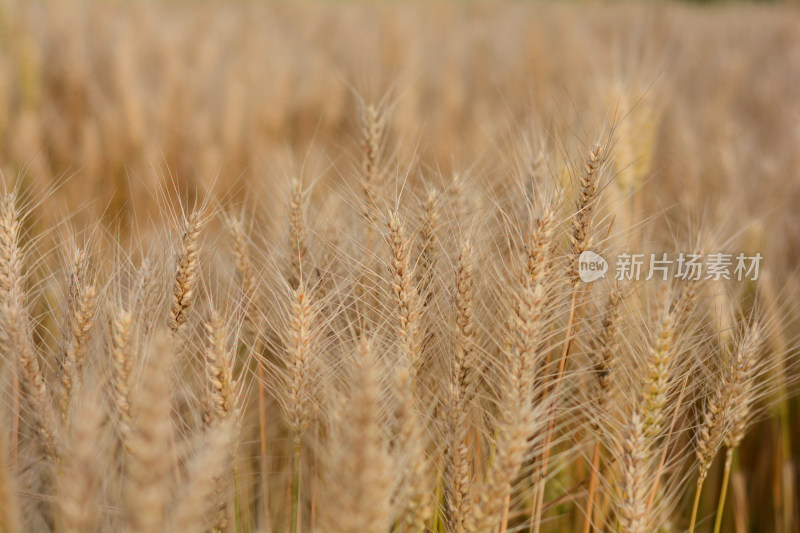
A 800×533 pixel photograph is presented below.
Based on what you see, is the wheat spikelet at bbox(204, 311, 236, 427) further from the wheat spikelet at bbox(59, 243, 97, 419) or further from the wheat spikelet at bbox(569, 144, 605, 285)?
the wheat spikelet at bbox(569, 144, 605, 285)

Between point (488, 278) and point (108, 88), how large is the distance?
2681mm

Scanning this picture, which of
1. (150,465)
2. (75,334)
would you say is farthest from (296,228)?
(150,465)

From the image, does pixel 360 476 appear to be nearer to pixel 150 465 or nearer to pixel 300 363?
pixel 150 465

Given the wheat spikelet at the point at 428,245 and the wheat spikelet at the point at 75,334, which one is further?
the wheat spikelet at the point at 428,245

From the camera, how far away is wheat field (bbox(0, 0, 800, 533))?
32.2 inches

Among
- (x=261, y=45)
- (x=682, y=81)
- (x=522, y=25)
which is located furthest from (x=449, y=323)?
(x=522, y=25)

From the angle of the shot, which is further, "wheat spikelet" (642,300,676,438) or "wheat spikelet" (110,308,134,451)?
"wheat spikelet" (642,300,676,438)

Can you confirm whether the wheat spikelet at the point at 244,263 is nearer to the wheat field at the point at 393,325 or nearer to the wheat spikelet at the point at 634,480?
the wheat field at the point at 393,325

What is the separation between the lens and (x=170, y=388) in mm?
902

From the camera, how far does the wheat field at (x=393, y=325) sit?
0.82 meters

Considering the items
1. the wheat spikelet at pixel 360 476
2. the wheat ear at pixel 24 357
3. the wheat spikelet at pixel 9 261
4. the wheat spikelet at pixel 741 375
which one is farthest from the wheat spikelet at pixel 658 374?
the wheat spikelet at pixel 9 261

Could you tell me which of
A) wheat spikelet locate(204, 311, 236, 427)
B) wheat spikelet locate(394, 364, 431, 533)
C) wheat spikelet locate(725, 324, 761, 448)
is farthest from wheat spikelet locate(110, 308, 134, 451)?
wheat spikelet locate(725, 324, 761, 448)

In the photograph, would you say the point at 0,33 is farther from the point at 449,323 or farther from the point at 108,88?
the point at 449,323

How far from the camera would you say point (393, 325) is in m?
1.03
